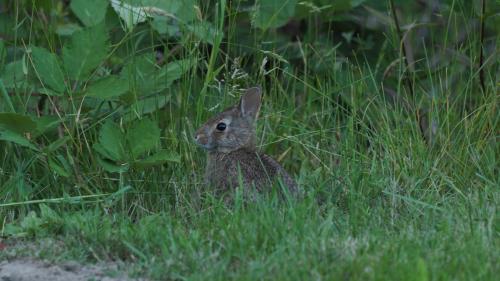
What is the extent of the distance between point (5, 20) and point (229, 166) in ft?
7.08

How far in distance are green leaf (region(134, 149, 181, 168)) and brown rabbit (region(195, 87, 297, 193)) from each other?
0.74 ft

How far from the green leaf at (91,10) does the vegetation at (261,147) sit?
1cm

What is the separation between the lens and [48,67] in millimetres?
6188

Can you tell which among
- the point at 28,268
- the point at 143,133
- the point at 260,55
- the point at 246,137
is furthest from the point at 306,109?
the point at 28,268

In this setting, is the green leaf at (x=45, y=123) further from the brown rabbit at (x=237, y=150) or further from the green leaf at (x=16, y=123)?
the brown rabbit at (x=237, y=150)

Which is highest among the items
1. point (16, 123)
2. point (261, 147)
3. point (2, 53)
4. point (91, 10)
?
point (91, 10)

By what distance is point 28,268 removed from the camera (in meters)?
4.68

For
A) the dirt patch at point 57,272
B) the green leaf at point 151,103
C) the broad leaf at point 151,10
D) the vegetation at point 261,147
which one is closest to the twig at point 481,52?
the vegetation at point 261,147

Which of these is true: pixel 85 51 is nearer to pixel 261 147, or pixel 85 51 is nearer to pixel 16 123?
pixel 16 123

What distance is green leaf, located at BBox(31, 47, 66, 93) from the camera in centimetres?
618

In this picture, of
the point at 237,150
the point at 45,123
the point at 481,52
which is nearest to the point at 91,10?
the point at 45,123

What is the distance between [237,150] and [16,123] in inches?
50.9

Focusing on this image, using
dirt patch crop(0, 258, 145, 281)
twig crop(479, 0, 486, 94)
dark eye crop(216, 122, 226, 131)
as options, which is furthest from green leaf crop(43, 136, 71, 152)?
twig crop(479, 0, 486, 94)

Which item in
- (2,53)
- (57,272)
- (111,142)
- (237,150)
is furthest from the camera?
(2,53)
